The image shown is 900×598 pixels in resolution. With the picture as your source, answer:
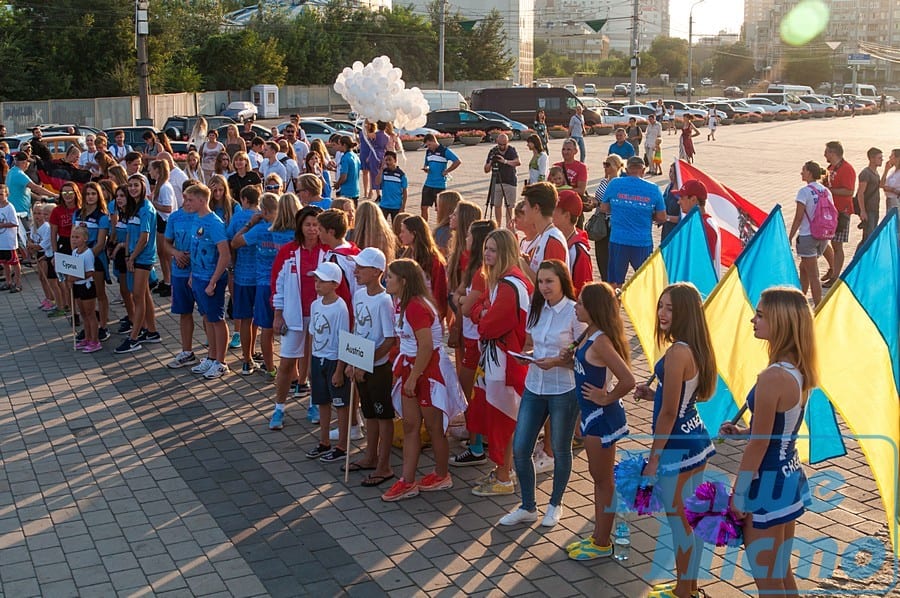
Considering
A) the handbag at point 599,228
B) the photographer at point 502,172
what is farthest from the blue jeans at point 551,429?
the photographer at point 502,172

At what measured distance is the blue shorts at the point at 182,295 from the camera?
955 cm

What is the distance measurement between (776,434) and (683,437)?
Answer: 657mm

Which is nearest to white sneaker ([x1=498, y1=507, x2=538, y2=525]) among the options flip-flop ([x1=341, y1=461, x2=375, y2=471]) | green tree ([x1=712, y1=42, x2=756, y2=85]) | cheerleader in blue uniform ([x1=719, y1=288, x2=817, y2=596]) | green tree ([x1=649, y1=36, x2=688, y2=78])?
flip-flop ([x1=341, y1=461, x2=375, y2=471])

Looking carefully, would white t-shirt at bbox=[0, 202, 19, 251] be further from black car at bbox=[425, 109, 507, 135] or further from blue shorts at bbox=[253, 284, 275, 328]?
black car at bbox=[425, 109, 507, 135]

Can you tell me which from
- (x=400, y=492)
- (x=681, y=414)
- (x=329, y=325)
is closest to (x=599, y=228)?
(x=329, y=325)

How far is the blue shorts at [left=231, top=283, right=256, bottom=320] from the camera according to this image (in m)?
9.20

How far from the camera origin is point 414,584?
216 inches

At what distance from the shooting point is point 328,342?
7074 mm

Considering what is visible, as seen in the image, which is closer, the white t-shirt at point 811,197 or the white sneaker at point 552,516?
the white sneaker at point 552,516

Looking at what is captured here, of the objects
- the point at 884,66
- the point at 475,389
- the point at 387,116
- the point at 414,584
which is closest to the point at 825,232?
the point at 475,389

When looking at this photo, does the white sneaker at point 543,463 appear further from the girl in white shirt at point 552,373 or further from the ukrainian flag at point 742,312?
the ukrainian flag at point 742,312

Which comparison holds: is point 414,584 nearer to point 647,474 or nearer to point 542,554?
point 542,554

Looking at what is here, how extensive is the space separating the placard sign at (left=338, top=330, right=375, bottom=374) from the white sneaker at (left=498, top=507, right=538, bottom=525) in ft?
4.37

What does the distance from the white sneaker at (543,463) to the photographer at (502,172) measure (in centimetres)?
930
